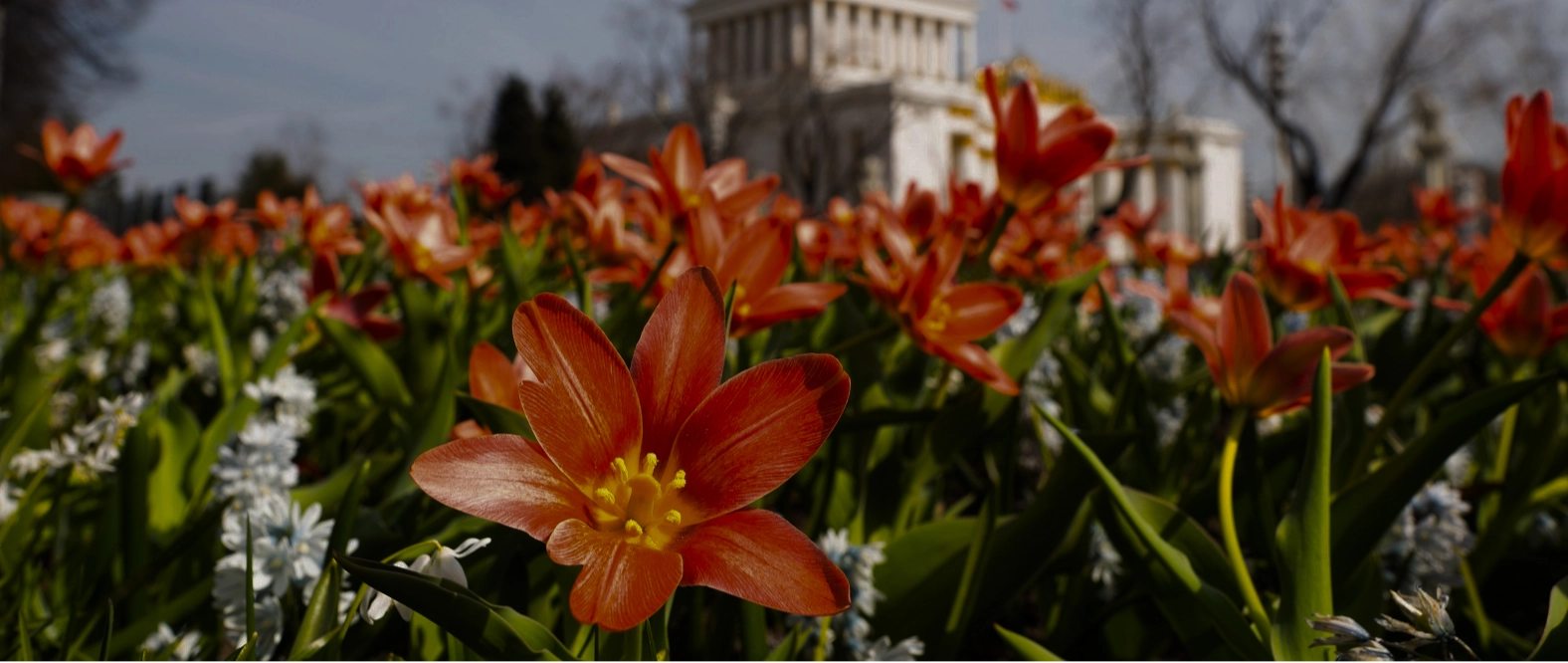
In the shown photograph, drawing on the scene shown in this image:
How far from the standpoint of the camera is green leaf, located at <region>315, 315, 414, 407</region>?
1.38 metres

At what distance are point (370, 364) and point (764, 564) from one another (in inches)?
43.9

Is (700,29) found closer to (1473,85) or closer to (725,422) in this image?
(1473,85)

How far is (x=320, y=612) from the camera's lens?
0.65 m

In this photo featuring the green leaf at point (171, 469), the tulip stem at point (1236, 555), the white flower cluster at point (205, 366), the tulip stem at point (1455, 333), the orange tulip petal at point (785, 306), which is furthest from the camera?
the white flower cluster at point (205, 366)

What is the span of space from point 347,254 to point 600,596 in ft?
9.44

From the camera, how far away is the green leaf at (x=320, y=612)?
631 millimetres

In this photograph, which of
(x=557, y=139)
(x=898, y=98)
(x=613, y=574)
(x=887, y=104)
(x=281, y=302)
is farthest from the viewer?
(x=887, y=104)

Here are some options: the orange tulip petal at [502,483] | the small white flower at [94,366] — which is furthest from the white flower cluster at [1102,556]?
the small white flower at [94,366]

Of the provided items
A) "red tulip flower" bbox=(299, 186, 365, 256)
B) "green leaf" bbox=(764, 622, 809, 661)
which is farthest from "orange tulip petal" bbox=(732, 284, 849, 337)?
"red tulip flower" bbox=(299, 186, 365, 256)

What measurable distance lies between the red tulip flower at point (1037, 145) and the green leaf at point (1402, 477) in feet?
1.42

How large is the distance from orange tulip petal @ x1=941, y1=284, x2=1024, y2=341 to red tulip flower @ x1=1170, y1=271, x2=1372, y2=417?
0.63 feet

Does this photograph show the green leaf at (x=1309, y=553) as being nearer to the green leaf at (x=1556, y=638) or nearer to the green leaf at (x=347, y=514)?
the green leaf at (x=1556, y=638)

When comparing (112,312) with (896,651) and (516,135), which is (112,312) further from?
(516,135)

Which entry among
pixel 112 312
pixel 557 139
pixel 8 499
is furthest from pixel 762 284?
pixel 557 139
